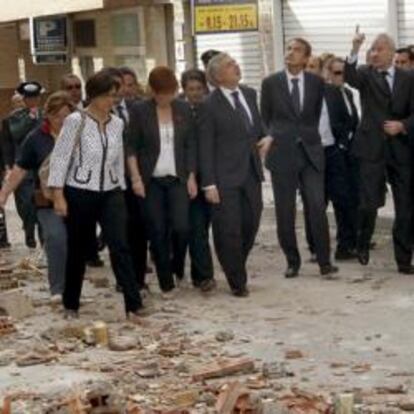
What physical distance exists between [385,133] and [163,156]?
6.21 ft

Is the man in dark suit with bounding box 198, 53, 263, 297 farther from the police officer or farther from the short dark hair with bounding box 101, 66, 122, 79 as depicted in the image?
the police officer

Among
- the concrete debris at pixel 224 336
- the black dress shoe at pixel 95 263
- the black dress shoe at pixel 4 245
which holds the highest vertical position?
the concrete debris at pixel 224 336

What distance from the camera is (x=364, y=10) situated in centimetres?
1864

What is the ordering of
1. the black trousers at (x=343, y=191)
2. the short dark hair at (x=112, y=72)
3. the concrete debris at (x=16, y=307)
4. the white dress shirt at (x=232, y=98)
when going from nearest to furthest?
the short dark hair at (x=112, y=72)
the concrete debris at (x=16, y=307)
the white dress shirt at (x=232, y=98)
the black trousers at (x=343, y=191)

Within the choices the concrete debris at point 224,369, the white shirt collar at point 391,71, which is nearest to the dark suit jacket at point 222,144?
Result: the white shirt collar at point 391,71

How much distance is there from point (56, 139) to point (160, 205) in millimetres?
986

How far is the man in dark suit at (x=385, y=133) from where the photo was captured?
1103cm

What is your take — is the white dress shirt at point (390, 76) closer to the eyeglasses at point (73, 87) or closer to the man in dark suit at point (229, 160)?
the man in dark suit at point (229, 160)

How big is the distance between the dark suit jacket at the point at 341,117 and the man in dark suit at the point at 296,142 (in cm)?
72

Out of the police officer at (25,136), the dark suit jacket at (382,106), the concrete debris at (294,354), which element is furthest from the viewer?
the police officer at (25,136)

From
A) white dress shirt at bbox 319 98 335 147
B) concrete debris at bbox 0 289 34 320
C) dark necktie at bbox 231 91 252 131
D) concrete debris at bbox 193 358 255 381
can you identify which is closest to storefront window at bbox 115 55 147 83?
white dress shirt at bbox 319 98 335 147

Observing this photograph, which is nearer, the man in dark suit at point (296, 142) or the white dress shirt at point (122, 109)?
the man in dark suit at point (296, 142)

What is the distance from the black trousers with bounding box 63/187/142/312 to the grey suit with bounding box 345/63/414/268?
7.96 ft

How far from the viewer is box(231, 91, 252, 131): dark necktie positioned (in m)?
10.7
